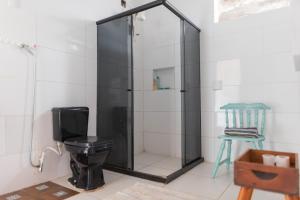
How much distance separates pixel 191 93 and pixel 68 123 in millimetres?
1449

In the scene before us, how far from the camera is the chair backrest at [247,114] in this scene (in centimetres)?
230

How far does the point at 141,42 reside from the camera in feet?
10.7

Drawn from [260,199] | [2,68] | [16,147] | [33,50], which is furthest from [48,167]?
[260,199]

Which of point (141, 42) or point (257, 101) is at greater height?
point (141, 42)

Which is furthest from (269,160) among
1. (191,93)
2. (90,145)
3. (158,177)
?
(191,93)

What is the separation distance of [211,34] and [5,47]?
2.27 m

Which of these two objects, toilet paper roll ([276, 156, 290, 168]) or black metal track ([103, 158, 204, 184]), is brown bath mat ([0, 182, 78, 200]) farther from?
toilet paper roll ([276, 156, 290, 168])

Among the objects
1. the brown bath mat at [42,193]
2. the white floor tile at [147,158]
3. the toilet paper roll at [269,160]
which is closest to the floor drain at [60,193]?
the brown bath mat at [42,193]

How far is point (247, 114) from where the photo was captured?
2400 mm

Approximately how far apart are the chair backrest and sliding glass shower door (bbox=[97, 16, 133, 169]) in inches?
44.5

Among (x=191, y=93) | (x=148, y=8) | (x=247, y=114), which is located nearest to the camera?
(x=148, y=8)

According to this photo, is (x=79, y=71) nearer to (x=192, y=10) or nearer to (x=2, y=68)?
(x=2, y=68)

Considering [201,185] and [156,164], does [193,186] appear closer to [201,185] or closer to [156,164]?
[201,185]

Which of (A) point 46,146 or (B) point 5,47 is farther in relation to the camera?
A: (A) point 46,146
